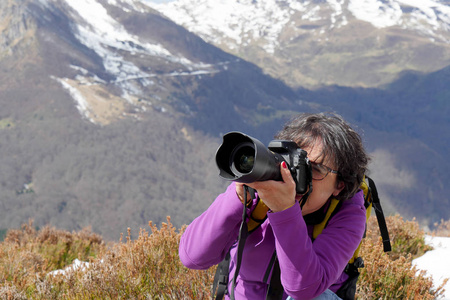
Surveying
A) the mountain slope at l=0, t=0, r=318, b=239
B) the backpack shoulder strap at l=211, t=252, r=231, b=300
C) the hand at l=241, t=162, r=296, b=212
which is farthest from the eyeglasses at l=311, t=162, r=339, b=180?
the mountain slope at l=0, t=0, r=318, b=239

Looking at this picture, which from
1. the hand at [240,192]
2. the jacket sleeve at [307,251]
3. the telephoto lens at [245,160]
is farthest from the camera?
the hand at [240,192]

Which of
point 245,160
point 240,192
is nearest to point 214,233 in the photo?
point 240,192

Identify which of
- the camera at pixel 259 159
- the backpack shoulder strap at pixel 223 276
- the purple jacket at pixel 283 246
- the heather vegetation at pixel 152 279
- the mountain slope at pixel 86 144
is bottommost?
the mountain slope at pixel 86 144

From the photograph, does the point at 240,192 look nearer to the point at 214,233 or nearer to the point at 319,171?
the point at 214,233

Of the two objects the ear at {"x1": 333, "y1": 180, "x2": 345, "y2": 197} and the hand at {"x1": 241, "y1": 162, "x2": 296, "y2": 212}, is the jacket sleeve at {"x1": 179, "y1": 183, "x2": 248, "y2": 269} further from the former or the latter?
the ear at {"x1": 333, "y1": 180, "x2": 345, "y2": 197}

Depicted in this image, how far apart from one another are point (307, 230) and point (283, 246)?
0.97 feet

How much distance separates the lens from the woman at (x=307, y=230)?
4.39ft

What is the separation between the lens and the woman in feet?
4.39

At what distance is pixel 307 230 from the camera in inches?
62.2

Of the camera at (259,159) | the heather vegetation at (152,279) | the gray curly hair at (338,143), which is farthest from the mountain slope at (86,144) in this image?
the camera at (259,159)

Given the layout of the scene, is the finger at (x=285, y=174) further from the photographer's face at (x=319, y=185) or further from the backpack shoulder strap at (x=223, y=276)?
the backpack shoulder strap at (x=223, y=276)

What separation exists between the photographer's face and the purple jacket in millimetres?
109

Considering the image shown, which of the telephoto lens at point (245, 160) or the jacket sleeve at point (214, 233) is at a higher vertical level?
the telephoto lens at point (245, 160)

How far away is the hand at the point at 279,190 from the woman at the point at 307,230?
0.04 meters
